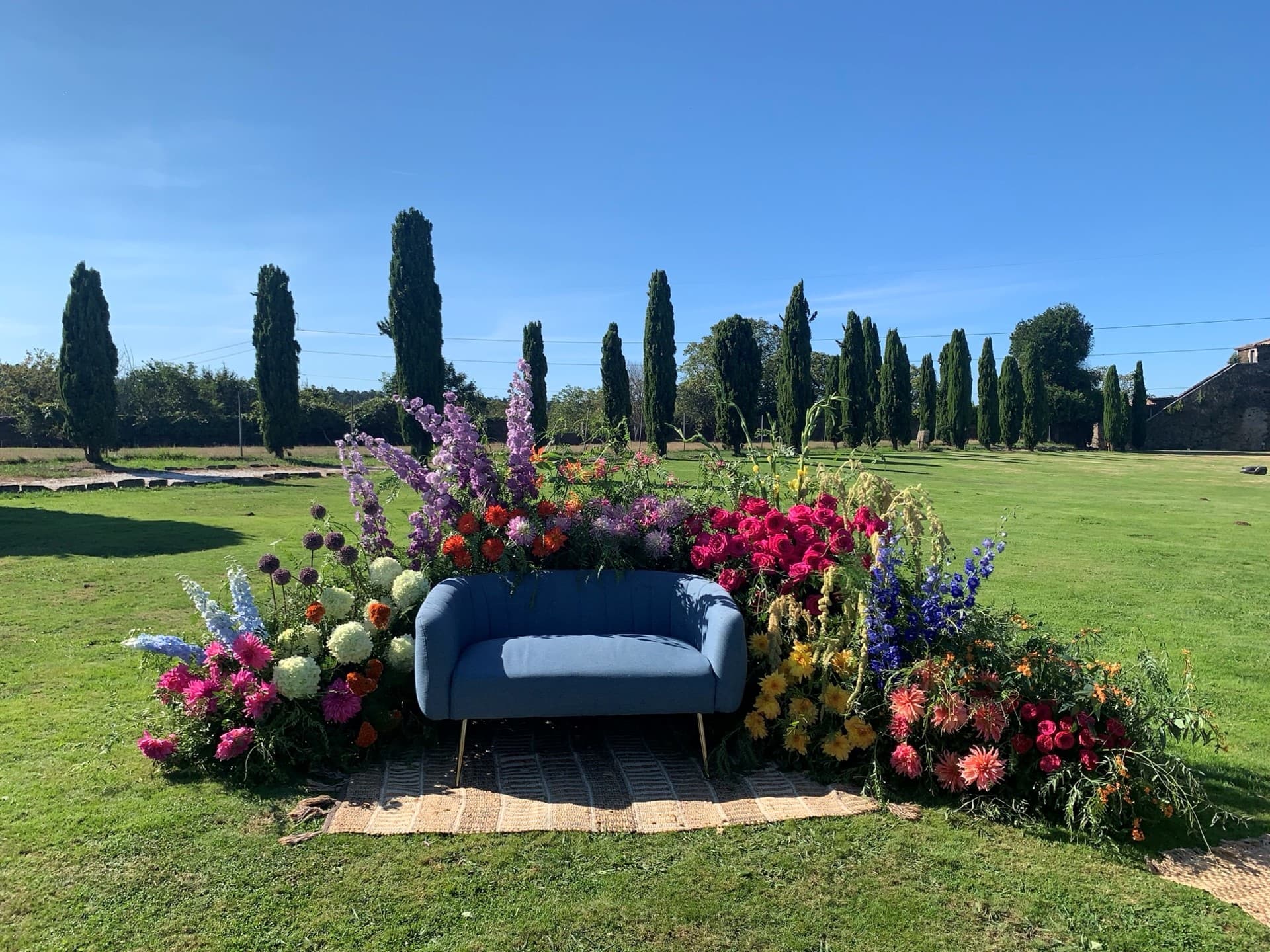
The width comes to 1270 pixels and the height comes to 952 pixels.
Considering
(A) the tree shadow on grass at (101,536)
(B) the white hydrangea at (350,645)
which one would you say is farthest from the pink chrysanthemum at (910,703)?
(A) the tree shadow on grass at (101,536)

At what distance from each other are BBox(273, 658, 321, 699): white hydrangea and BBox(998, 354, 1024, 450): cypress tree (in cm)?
4178

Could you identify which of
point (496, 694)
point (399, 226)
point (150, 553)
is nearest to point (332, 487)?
point (150, 553)

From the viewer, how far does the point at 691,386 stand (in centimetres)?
4609

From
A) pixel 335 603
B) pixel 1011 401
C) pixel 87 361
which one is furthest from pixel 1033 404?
pixel 335 603

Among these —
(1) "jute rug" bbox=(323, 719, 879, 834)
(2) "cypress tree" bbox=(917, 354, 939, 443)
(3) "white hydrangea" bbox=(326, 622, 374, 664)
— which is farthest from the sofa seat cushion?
(2) "cypress tree" bbox=(917, 354, 939, 443)

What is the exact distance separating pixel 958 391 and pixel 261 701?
40.5 metres

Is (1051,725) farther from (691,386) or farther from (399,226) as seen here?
(691,386)

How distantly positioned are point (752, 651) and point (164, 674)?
2501 mm

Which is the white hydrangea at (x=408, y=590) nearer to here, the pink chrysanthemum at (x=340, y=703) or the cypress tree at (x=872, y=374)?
the pink chrysanthemum at (x=340, y=703)

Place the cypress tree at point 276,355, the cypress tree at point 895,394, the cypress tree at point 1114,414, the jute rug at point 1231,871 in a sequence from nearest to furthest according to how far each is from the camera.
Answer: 1. the jute rug at point 1231,871
2. the cypress tree at point 276,355
3. the cypress tree at point 895,394
4. the cypress tree at point 1114,414

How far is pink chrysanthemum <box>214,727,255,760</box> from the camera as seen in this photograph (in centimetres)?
290

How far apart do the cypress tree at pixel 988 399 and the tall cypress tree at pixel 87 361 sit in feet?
125

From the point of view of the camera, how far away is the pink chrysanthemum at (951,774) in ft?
9.22

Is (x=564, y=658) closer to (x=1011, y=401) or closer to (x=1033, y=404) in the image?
(x=1011, y=401)
